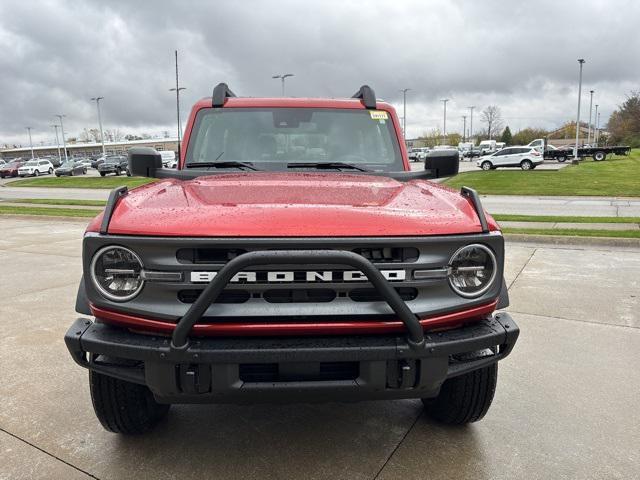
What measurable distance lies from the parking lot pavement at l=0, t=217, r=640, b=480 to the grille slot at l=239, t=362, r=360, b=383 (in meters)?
0.69

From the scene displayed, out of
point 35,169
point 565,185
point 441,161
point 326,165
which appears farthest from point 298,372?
point 35,169

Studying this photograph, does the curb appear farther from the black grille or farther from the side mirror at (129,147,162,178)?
the black grille

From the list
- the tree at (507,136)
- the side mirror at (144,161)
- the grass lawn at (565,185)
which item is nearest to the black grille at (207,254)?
the side mirror at (144,161)

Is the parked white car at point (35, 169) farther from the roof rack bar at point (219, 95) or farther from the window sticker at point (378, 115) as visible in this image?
the window sticker at point (378, 115)

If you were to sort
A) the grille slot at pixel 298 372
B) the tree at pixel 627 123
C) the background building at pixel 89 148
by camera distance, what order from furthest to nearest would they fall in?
the background building at pixel 89 148, the tree at pixel 627 123, the grille slot at pixel 298 372

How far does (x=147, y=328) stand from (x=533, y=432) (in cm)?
221

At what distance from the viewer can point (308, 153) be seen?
11.5ft

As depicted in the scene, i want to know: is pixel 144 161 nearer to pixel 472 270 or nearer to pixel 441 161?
pixel 441 161

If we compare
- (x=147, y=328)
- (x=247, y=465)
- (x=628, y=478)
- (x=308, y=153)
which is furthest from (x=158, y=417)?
(x=628, y=478)

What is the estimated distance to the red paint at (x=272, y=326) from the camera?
6.66 ft

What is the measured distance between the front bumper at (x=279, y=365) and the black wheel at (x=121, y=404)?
0.40m

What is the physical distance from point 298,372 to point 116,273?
34.4 inches

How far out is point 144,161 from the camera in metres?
3.34

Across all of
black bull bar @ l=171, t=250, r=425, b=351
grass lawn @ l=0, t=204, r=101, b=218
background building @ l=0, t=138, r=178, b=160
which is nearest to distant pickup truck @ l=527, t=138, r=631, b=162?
grass lawn @ l=0, t=204, r=101, b=218
